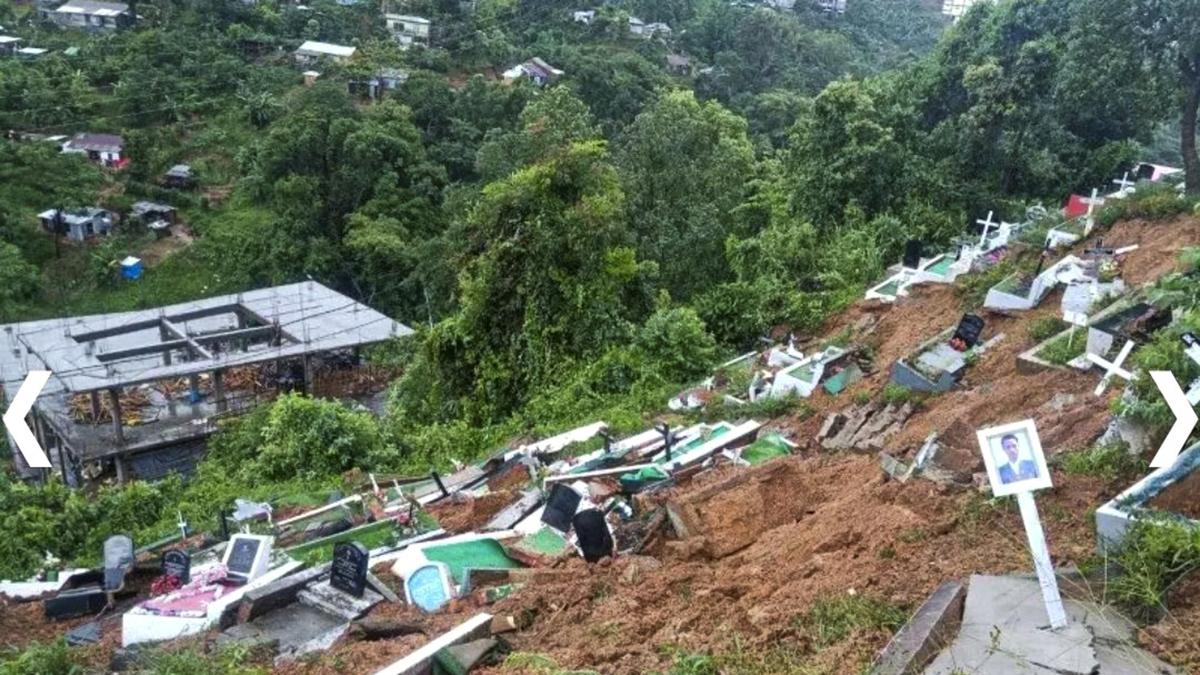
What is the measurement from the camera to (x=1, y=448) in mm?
19062

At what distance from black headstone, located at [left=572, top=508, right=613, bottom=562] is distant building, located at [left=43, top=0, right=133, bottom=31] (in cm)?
4267

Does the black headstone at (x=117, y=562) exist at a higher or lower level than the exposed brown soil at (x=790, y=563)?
lower

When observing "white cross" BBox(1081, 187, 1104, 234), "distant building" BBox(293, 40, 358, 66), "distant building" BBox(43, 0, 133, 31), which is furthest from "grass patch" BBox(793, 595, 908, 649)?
"distant building" BBox(43, 0, 133, 31)

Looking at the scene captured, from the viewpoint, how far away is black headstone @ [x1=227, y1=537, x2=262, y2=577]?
20.7 feet

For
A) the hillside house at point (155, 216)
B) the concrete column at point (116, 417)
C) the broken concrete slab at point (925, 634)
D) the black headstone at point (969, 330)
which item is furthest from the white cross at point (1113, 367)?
the hillside house at point (155, 216)

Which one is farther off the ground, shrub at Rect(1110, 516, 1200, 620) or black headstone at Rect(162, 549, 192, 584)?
shrub at Rect(1110, 516, 1200, 620)

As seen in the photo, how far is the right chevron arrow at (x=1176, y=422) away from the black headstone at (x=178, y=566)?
19.2ft

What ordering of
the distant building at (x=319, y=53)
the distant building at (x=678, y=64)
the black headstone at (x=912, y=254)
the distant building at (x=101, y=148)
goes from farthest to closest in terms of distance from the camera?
the distant building at (x=678, y=64) < the distant building at (x=319, y=53) < the distant building at (x=101, y=148) < the black headstone at (x=912, y=254)

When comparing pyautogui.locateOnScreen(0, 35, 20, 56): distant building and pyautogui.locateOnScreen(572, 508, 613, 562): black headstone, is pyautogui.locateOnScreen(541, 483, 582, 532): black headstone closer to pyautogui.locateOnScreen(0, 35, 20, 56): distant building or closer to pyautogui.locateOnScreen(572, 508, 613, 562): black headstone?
pyautogui.locateOnScreen(572, 508, 613, 562): black headstone

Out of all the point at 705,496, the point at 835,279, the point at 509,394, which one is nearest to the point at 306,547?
the point at 705,496

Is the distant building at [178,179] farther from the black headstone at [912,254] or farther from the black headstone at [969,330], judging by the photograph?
the black headstone at [969,330]

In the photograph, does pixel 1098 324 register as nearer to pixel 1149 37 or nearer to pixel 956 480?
pixel 956 480

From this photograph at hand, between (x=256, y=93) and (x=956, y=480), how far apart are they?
3522 centimetres

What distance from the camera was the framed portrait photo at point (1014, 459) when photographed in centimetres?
386
